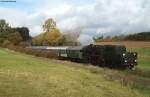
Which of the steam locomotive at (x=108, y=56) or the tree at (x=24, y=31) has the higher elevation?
the tree at (x=24, y=31)

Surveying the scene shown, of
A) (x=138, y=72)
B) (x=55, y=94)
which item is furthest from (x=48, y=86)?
(x=138, y=72)

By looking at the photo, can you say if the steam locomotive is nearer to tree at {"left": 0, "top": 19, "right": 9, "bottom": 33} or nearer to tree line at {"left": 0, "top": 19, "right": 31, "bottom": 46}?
tree line at {"left": 0, "top": 19, "right": 31, "bottom": 46}

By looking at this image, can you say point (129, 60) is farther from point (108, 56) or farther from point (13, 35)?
point (13, 35)

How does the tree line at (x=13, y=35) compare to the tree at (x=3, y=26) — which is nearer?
the tree line at (x=13, y=35)

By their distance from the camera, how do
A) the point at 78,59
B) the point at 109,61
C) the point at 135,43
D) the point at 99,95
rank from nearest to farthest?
the point at 99,95 < the point at 109,61 < the point at 78,59 < the point at 135,43

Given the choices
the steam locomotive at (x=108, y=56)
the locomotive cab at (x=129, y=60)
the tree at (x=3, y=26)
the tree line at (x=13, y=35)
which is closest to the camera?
the locomotive cab at (x=129, y=60)

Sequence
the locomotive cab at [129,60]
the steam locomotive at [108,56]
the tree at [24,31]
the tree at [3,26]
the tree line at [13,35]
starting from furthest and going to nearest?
1. the tree at [3,26]
2. the tree at [24,31]
3. the tree line at [13,35]
4. the steam locomotive at [108,56]
5. the locomotive cab at [129,60]

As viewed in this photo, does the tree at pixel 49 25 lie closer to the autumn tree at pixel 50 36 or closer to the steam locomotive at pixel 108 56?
the autumn tree at pixel 50 36

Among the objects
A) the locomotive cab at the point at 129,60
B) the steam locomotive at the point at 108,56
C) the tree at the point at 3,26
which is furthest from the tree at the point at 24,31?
the locomotive cab at the point at 129,60

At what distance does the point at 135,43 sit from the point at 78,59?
31.1 m

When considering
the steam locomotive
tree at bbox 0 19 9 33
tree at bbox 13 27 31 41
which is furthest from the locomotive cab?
tree at bbox 0 19 9 33

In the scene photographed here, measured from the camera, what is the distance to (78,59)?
174 feet

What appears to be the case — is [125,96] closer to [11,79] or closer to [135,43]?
[11,79]

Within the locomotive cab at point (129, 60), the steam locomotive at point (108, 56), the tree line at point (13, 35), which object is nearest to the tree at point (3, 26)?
the tree line at point (13, 35)
